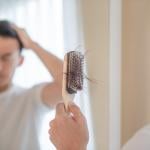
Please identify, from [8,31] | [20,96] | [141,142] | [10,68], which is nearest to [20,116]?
[20,96]

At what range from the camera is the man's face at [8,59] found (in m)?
0.91

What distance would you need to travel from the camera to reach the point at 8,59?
3.06ft

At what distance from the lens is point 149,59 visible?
1.08 m

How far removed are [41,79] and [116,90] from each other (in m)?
0.33

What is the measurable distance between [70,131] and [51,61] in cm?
41

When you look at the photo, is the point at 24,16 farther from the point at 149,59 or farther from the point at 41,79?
the point at 149,59

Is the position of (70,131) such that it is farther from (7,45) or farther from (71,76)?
(7,45)

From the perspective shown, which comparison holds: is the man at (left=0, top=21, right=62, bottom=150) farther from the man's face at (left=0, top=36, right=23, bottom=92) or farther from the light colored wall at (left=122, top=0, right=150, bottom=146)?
the light colored wall at (left=122, top=0, right=150, bottom=146)

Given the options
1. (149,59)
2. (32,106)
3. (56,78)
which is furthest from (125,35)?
(32,106)

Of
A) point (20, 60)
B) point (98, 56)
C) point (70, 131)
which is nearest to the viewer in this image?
point (70, 131)

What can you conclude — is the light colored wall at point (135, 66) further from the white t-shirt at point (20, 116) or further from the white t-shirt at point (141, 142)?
the white t-shirt at point (20, 116)

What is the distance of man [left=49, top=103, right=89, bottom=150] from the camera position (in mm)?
558

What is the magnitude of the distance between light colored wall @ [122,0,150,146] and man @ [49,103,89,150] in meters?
0.61

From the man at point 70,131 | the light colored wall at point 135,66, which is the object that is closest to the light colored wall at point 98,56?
the light colored wall at point 135,66
